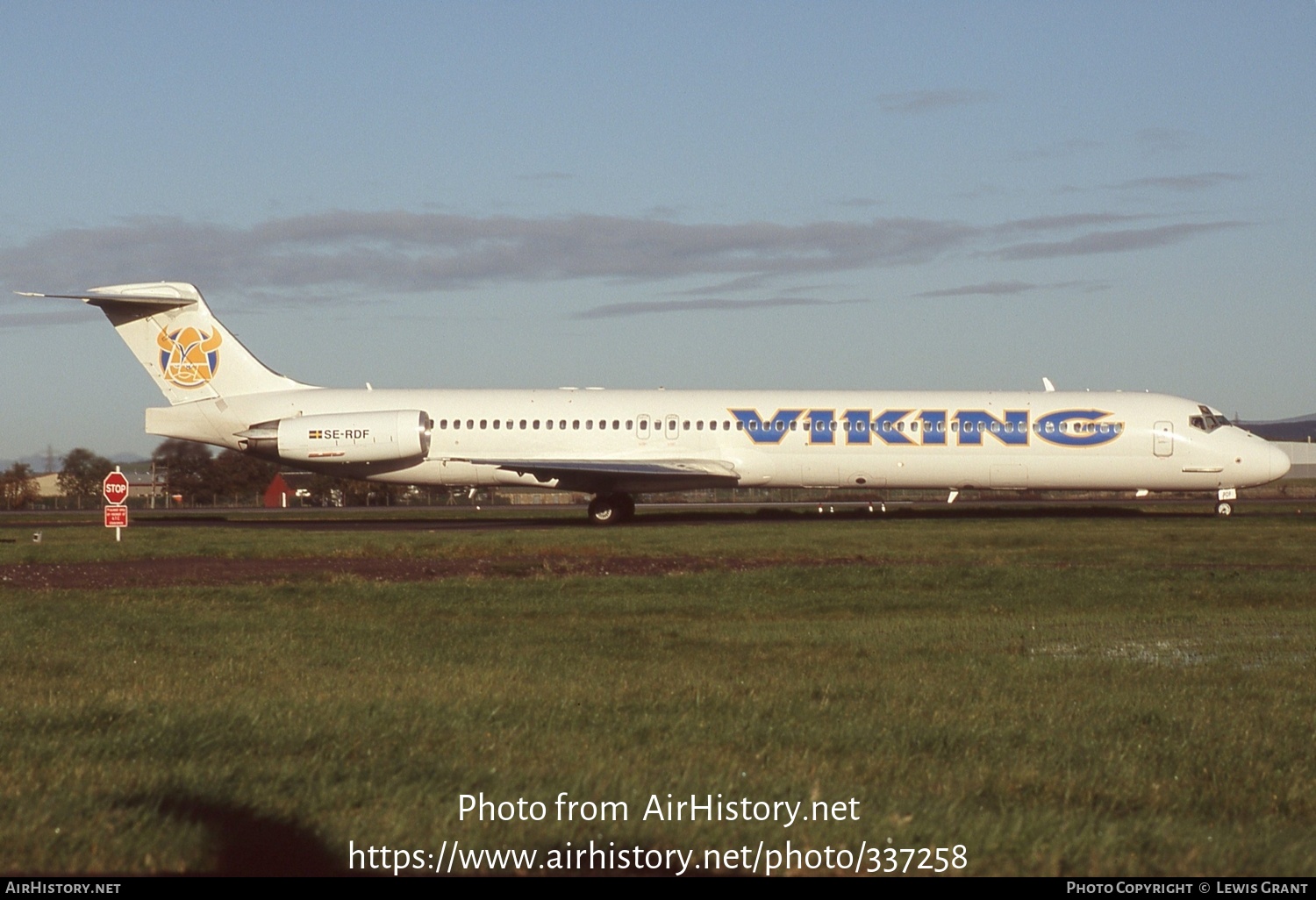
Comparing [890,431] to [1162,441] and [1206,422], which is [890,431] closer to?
[1162,441]

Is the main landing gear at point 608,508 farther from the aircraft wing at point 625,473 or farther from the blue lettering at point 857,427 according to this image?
the blue lettering at point 857,427

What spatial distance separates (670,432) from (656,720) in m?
27.8

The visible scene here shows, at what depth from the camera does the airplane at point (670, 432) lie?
3506cm

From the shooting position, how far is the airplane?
3506 centimetres

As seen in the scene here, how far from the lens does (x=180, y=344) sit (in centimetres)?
3631

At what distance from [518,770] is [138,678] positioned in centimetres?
430

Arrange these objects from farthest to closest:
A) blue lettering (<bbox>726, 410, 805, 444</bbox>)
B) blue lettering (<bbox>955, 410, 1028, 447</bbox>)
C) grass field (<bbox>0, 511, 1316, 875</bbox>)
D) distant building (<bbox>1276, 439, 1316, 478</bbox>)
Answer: distant building (<bbox>1276, 439, 1316, 478</bbox>)
blue lettering (<bbox>726, 410, 805, 444</bbox>)
blue lettering (<bbox>955, 410, 1028, 447</bbox>)
grass field (<bbox>0, 511, 1316, 875</bbox>)

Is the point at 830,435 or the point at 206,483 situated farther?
the point at 206,483

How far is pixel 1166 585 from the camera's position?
1795 cm

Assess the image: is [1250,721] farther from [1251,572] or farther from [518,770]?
[1251,572]

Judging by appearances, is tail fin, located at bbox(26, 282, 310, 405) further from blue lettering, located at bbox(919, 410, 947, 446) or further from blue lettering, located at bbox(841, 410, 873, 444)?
blue lettering, located at bbox(919, 410, 947, 446)

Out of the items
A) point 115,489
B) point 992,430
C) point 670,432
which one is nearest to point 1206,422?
point 992,430

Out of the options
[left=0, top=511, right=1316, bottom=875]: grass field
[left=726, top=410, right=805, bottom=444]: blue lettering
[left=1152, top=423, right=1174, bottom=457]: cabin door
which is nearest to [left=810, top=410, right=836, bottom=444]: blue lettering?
[left=726, top=410, right=805, bottom=444]: blue lettering
